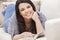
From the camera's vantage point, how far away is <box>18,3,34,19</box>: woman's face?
5.11 ft

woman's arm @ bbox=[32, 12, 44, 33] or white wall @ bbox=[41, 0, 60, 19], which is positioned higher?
white wall @ bbox=[41, 0, 60, 19]

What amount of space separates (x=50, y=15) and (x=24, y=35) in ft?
1.48

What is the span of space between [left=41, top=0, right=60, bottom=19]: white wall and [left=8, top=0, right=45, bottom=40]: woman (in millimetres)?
189

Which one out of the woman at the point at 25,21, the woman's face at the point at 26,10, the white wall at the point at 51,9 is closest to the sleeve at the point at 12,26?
the woman at the point at 25,21

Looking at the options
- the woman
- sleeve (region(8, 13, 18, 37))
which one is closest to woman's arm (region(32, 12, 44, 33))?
the woman

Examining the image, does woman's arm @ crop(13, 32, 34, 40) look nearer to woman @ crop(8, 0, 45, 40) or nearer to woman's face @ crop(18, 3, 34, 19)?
woman @ crop(8, 0, 45, 40)

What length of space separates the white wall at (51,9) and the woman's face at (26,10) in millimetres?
275

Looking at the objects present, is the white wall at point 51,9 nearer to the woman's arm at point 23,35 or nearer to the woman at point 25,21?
the woman at point 25,21

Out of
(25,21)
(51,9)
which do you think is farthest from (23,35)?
(51,9)

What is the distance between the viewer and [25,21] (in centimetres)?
159

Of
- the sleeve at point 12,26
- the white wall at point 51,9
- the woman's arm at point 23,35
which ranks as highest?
the white wall at point 51,9

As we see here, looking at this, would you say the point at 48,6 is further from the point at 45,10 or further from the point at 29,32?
the point at 29,32

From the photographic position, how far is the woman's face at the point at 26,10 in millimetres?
1556

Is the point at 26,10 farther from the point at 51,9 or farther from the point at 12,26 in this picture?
the point at 51,9
